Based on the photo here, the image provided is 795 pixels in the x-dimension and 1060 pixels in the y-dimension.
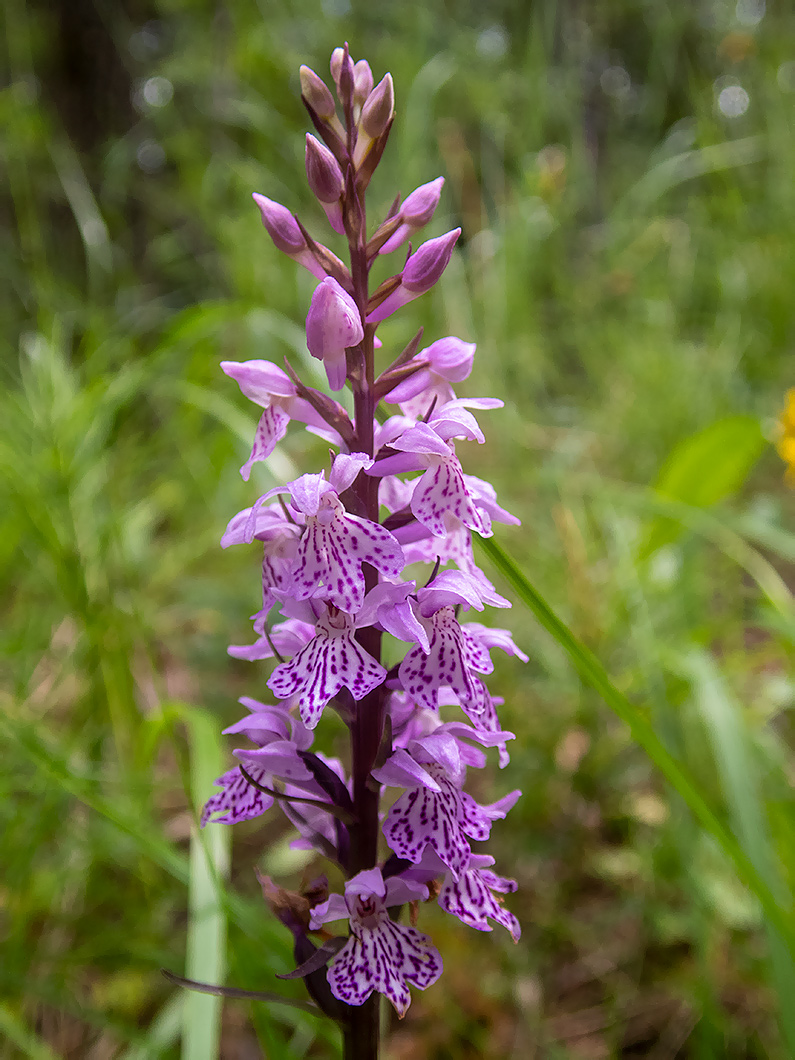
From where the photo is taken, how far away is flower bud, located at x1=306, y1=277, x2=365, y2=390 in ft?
2.77

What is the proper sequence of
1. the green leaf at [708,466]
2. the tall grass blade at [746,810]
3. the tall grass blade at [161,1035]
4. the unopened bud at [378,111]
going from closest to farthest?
the unopened bud at [378,111] → the tall grass blade at [746,810] → the tall grass blade at [161,1035] → the green leaf at [708,466]

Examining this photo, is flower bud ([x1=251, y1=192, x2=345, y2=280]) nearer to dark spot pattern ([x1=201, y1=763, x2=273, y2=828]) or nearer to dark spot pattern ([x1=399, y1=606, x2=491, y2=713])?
dark spot pattern ([x1=399, y1=606, x2=491, y2=713])

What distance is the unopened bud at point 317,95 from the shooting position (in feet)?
2.92

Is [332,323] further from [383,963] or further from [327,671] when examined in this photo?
[383,963]

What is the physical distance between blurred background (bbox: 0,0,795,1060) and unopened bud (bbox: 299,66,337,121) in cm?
74

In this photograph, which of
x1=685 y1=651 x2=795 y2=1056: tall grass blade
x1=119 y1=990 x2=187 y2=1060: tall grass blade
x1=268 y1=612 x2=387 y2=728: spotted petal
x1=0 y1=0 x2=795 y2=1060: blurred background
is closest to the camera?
x1=268 y1=612 x2=387 y2=728: spotted petal

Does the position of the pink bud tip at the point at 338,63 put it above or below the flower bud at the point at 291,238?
above

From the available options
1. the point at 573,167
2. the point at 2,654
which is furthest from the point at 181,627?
the point at 573,167

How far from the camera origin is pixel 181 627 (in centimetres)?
305

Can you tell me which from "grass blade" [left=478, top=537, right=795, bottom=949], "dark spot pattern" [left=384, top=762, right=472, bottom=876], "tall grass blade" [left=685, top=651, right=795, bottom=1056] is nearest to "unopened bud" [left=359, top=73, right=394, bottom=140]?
"grass blade" [left=478, top=537, right=795, bottom=949]

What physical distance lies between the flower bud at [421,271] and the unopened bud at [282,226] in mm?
134

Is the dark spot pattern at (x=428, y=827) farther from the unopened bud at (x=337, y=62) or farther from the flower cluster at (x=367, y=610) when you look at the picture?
the unopened bud at (x=337, y=62)

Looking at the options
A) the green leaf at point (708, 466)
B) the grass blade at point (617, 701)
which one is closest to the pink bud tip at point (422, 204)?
the grass blade at point (617, 701)

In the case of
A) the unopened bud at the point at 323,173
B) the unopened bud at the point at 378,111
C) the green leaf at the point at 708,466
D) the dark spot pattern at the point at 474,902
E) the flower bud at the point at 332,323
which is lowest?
the dark spot pattern at the point at 474,902
